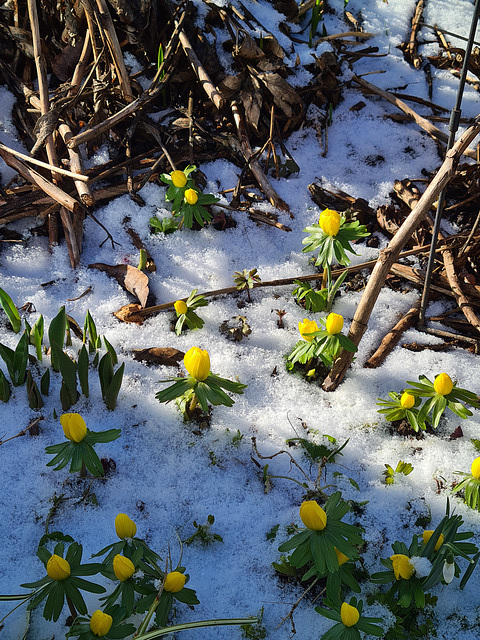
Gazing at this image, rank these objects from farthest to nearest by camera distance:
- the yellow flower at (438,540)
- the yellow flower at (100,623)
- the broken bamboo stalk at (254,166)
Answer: the broken bamboo stalk at (254,166), the yellow flower at (438,540), the yellow flower at (100,623)

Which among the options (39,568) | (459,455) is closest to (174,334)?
(39,568)

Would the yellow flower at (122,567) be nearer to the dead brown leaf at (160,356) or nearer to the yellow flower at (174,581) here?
the yellow flower at (174,581)

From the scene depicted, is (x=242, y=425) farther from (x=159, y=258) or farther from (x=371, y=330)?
(x=159, y=258)

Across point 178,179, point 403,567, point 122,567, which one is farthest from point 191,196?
point 403,567

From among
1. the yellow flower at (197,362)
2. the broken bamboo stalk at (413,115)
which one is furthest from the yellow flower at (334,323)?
the broken bamboo stalk at (413,115)

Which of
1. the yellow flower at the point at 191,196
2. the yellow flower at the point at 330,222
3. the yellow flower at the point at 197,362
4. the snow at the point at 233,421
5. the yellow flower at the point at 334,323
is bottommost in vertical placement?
the snow at the point at 233,421

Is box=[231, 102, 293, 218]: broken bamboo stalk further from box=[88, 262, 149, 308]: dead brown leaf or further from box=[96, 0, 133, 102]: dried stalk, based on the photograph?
box=[88, 262, 149, 308]: dead brown leaf
